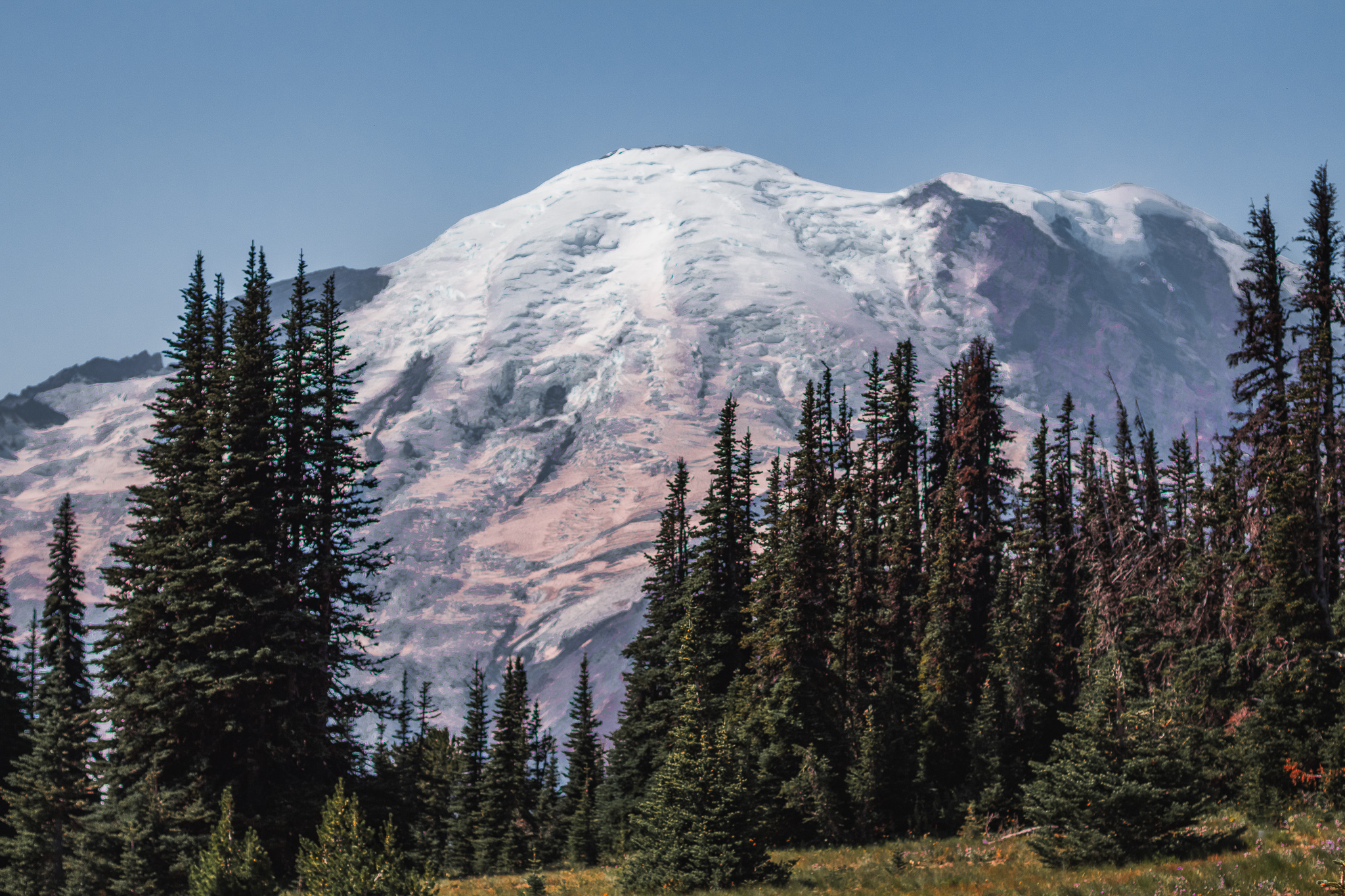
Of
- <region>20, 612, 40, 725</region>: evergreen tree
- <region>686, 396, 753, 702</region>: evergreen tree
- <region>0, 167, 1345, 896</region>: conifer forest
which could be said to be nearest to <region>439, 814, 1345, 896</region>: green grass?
<region>0, 167, 1345, 896</region>: conifer forest

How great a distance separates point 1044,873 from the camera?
1966 centimetres

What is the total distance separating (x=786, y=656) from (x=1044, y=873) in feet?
66.7

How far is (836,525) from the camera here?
1762 inches

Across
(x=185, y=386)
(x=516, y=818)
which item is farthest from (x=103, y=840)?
(x=516, y=818)

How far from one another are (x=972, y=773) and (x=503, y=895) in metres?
22.9

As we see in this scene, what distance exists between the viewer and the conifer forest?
70.9 ft

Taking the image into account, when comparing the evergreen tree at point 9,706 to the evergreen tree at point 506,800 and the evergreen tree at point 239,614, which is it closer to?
the evergreen tree at point 239,614

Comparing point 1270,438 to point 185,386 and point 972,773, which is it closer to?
point 972,773

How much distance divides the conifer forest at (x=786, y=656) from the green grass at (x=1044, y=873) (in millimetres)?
1033

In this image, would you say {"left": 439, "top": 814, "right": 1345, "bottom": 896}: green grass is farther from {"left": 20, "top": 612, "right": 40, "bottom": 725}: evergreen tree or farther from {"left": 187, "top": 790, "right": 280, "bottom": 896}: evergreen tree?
{"left": 20, "top": 612, "right": 40, "bottom": 725}: evergreen tree

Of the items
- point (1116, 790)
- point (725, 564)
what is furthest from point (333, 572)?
point (1116, 790)

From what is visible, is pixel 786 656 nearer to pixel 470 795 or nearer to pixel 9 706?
pixel 9 706

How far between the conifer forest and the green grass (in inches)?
40.7

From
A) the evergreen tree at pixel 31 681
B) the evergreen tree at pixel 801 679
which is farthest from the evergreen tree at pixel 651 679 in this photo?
the evergreen tree at pixel 31 681
